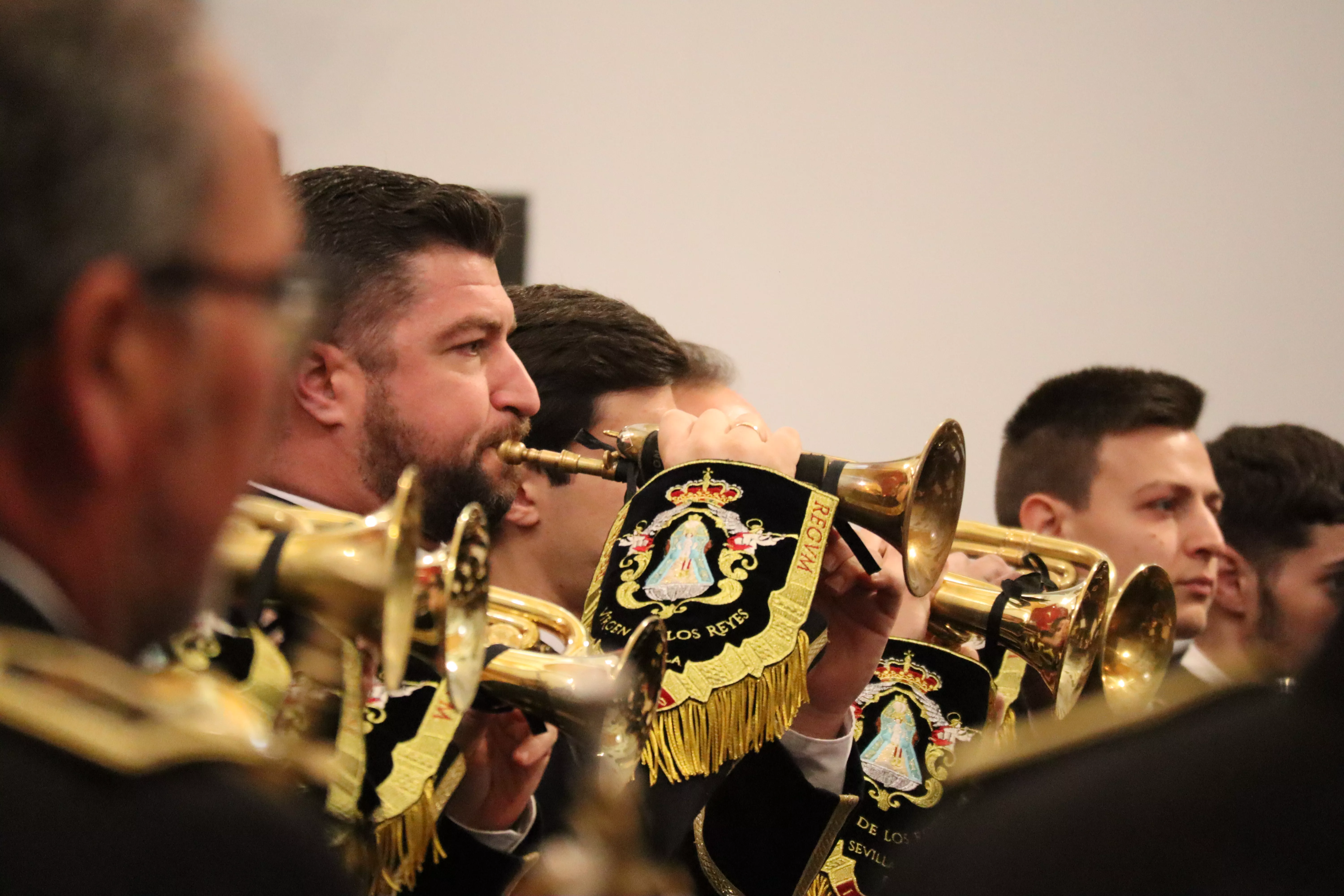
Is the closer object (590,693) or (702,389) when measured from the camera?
(590,693)


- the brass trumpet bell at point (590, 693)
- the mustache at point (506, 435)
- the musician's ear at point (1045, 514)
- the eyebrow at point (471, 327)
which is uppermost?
the eyebrow at point (471, 327)

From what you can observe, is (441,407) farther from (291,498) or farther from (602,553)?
(602,553)

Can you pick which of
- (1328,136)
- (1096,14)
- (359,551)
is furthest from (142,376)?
(1328,136)

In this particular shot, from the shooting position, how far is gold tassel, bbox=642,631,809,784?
1.82m

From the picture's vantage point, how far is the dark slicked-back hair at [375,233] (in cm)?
222

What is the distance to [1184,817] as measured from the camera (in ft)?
2.05

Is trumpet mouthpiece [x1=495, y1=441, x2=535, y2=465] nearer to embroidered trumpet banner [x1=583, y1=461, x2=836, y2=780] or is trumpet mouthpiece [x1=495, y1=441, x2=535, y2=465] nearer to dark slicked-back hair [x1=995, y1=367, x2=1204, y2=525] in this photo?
embroidered trumpet banner [x1=583, y1=461, x2=836, y2=780]

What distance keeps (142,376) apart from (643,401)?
2388 millimetres

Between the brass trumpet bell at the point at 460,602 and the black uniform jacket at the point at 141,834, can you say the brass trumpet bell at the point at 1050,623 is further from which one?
the black uniform jacket at the point at 141,834

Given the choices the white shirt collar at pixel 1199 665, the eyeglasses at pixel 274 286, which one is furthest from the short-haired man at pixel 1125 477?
the eyeglasses at pixel 274 286

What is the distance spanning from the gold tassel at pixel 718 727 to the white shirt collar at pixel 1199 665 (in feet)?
→ 6.00

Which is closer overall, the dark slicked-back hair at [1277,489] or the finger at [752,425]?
the finger at [752,425]

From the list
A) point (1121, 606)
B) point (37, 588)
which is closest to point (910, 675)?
point (1121, 606)

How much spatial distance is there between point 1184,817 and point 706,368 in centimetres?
267
